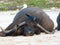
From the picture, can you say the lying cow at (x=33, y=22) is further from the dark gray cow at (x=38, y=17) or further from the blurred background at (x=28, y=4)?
the blurred background at (x=28, y=4)

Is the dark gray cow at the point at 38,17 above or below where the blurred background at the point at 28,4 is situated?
above

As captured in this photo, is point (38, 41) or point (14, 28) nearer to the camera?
point (38, 41)

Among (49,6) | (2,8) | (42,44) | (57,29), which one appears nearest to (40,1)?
(49,6)

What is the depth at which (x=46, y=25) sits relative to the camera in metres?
10.1

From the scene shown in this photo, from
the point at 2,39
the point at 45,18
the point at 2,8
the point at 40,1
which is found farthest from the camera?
the point at 40,1

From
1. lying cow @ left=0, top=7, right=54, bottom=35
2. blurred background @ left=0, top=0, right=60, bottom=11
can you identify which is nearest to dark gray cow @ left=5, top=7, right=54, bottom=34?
lying cow @ left=0, top=7, right=54, bottom=35

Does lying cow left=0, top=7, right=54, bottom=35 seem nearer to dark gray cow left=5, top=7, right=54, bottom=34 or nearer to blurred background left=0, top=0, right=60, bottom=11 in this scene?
dark gray cow left=5, top=7, right=54, bottom=34

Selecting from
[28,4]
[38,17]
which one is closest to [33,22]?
[38,17]

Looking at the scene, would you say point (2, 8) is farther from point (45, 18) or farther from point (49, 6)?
point (45, 18)

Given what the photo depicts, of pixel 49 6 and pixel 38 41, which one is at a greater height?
pixel 38 41

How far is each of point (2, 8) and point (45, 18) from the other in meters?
7.54

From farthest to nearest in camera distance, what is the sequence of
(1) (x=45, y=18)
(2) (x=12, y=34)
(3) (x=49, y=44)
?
(1) (x=45, y=18), (2) (x=12, y=34), (3) (x=49, y=44)

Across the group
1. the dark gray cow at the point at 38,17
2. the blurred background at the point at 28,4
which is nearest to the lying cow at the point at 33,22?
the dark gray cow at the point at 38,17

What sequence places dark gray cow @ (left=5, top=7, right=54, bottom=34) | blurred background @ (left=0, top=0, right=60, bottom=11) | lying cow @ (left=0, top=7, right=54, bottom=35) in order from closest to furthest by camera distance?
1. lying cow @ (left=0, top=7, right=54, bottom=35)
2. dark gray cow @ (left=5, top=7, right=54, bottom=34)
3. blurred background @ (left=0, top=0, right=60, bottom=11)
